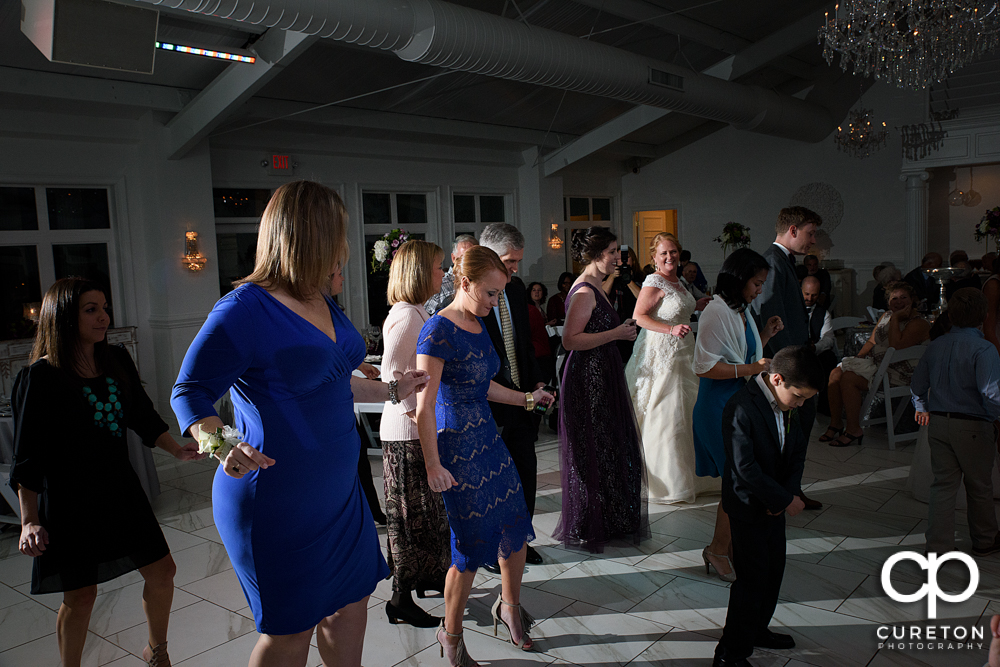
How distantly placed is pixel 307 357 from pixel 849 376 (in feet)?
17.4

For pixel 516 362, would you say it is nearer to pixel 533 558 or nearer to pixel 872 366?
pixel 533 558

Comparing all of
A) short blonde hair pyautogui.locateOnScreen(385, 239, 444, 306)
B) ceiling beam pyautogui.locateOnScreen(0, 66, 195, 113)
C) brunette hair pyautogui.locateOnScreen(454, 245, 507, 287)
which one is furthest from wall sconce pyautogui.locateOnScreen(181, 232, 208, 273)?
brunette hair pyautogui.locateOnScreen(454, 245, 507, 287)

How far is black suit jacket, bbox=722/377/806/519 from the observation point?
2.23m

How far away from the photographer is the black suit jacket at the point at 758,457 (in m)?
2.23

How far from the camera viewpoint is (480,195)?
11586mm

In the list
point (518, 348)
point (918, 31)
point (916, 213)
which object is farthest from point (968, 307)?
point (916, 213)

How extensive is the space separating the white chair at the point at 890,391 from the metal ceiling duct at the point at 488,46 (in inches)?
145

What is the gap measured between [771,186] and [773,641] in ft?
36.8

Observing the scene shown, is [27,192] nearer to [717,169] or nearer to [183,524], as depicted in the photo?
[183,524]

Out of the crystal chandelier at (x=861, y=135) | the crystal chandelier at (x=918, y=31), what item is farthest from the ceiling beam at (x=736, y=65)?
the crystal chandelier at (x=918, y=31)

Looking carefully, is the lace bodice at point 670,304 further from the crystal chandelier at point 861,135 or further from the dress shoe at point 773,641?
the crystal chandelier at point 861,135

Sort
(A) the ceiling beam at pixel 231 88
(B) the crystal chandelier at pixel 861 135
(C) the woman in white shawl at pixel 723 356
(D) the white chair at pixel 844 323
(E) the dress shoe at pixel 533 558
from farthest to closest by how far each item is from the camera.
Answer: (B) the crystal chandelier at pixel 861 135, (D) the white chair at pixel 844 323, (A) the ceiling beam at pixel 231 88, (E) the dress shoe at pixel 533 558, (C) the woman in white shawl at pixel 723 356

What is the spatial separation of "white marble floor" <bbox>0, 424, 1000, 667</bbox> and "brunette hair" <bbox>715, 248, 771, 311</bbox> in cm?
129

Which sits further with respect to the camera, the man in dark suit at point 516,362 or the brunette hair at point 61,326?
the man in dark suit at point 516,362
